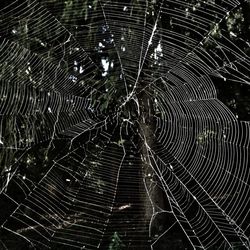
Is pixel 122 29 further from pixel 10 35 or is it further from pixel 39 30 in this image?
pixel 10 35

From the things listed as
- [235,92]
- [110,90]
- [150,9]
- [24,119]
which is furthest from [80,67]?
[235,92]

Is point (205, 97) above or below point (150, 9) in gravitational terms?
below

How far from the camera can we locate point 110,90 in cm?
425

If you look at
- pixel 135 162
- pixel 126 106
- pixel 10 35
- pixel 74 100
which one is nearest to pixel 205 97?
pixel 126 106

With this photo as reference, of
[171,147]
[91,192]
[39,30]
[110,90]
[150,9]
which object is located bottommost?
[91,192]

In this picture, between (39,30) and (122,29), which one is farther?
(39,30)

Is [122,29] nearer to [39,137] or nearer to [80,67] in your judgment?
[80,67]

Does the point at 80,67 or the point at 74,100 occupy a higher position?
the point at 80,67

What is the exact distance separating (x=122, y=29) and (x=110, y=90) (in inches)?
30.2

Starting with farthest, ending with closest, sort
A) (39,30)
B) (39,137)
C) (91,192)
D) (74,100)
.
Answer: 1. (91,192)
2. (39,137)
3. (39,30)
4. (74,100)

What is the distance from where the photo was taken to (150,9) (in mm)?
4859

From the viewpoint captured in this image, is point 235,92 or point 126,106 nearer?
point 126,106

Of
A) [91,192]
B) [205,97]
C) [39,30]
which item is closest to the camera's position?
[205,97]

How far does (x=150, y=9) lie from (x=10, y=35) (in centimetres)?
153
